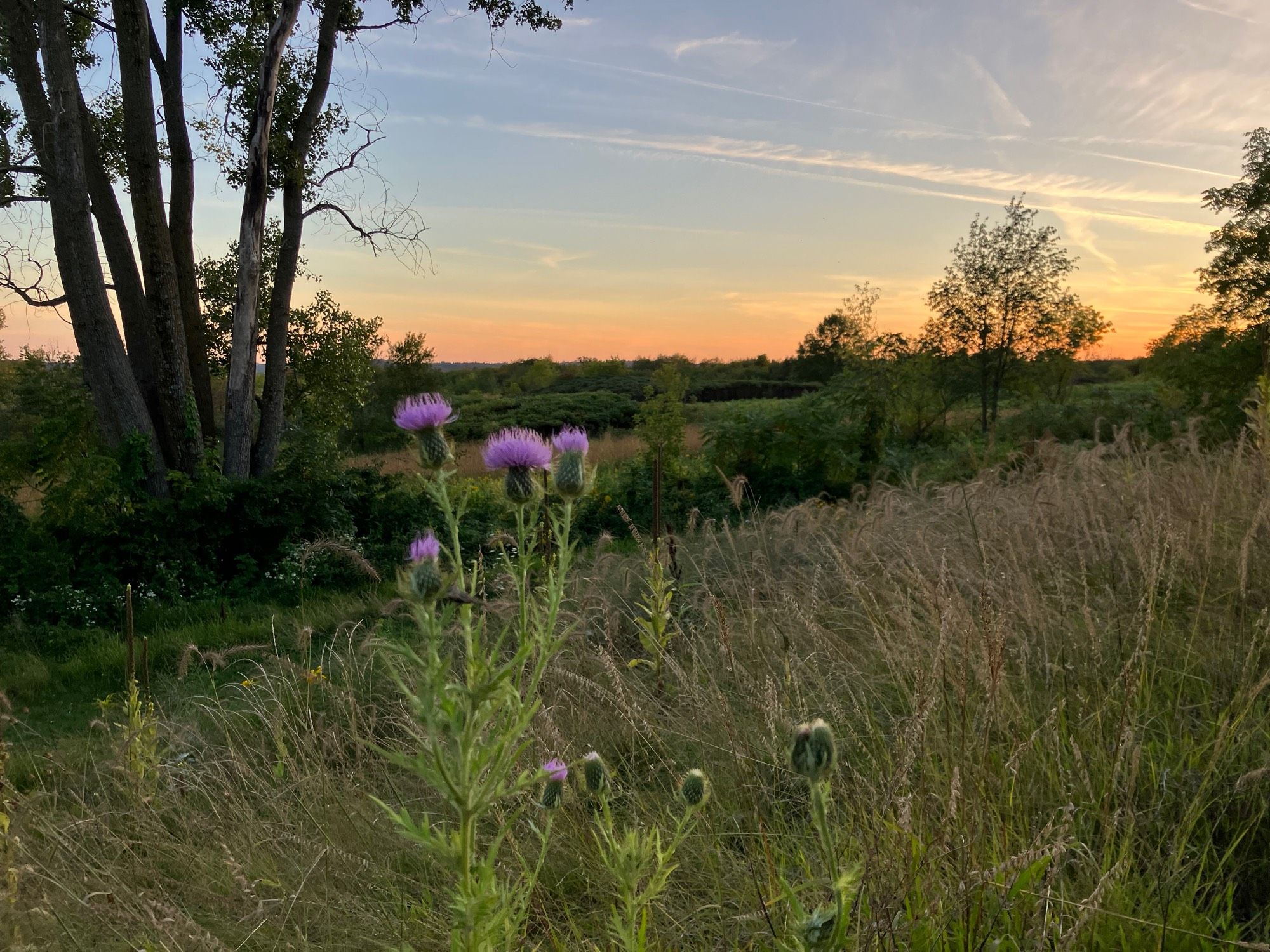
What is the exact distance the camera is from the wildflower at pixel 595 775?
5.45 feet

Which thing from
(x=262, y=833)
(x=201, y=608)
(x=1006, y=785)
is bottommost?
(x=201, y=608)

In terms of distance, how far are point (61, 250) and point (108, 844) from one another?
8.40 metres

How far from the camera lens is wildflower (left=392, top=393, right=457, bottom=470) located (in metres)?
1.54

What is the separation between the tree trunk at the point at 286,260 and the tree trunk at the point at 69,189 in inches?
76.2

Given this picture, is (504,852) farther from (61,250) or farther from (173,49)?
(173,49)

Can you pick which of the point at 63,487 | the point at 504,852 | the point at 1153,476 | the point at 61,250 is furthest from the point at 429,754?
the point at 61,250

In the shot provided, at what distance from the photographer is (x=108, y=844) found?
301 centimetres

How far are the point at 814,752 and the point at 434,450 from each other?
895 millimetres

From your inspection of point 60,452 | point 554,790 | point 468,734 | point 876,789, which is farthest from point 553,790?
point 60,452

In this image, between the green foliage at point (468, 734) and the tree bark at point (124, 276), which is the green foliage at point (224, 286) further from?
the green foliage at point (468, 734)

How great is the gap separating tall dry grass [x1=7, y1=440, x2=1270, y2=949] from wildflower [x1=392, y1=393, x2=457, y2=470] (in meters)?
1.02

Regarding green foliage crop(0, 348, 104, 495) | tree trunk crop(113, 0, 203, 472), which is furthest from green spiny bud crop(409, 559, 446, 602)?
tree trunk crop(113, 0, 203, 472)

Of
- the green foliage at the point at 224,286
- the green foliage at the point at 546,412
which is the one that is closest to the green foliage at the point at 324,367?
the green foliage at the point at 224,286

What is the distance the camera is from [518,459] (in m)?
1.67
